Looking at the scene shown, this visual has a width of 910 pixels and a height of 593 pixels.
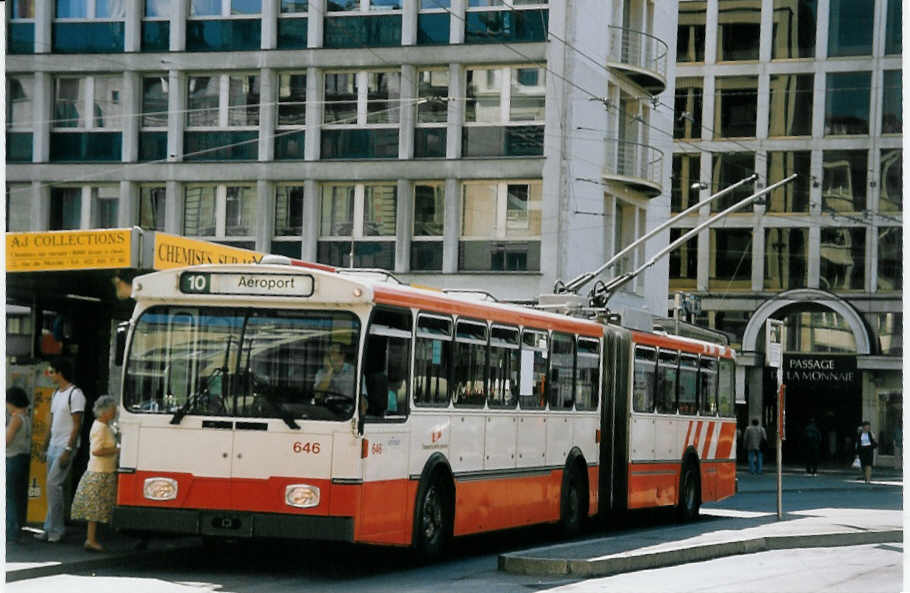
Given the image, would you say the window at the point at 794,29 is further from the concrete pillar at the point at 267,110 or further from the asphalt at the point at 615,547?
the asphalt at the point at 615,547

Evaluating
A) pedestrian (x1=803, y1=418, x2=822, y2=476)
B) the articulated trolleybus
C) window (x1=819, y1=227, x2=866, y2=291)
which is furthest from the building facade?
the articulated trolleybus

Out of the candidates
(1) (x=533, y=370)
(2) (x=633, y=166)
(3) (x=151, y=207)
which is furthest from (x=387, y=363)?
(2) (x=633, y=166)

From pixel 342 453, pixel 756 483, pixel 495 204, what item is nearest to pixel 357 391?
pixel 342 453

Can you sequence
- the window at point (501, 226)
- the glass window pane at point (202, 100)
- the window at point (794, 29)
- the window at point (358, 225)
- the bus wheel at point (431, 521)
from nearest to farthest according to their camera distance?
the bus wheel at point (431, 521) < the window at point (501, 226) < the window at point (358, 225) < the glass window pane at point (202, 100) < the window at point (794, 29)

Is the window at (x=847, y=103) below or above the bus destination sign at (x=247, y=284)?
above

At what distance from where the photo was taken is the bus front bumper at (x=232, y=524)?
1418 cm

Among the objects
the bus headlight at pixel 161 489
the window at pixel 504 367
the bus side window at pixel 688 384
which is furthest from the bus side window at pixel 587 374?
the bus headlight at pixel 161 489

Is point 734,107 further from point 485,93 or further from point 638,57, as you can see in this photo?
point 485,93

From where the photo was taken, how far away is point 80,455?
18.1 m

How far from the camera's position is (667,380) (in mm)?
24141

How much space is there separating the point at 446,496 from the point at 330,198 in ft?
75.3

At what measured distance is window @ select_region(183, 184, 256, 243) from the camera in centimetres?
3934

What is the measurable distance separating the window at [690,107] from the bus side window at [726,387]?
28673 mm

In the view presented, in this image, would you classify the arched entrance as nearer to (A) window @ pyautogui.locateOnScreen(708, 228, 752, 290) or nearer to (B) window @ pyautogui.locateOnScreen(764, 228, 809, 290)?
(B) window @ pyautogui.locateOnScreen(764, 228, 809, 290)
